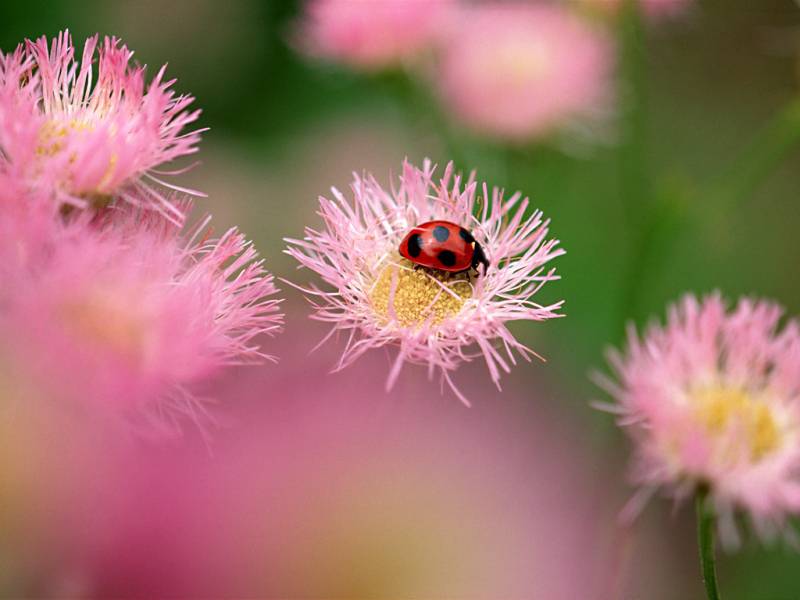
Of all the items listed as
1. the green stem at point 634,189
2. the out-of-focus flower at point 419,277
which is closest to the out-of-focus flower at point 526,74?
the green stem at point 634,189

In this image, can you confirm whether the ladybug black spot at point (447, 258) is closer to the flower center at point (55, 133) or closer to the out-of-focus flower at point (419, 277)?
the out-of-focus flower at point (419, 277)

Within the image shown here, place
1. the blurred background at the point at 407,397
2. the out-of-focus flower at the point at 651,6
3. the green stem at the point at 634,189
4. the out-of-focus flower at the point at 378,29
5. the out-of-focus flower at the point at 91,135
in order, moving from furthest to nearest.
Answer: the out-of-focus flower at the point at 651,6 < the out-of-focus flower at the point at 378,29 < the green stem at the point at 634,189 < the out-of-focus flower at the point at 91,135 < the blurred background at the point at 407,397

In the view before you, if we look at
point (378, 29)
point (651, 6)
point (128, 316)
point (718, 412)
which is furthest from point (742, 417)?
point (651, 6)

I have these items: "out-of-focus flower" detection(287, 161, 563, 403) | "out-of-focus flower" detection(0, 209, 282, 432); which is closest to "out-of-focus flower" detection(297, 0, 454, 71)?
"out-of-focus flower" detection(287, 161, 563, 403)

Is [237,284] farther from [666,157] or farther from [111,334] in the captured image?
[666,157]

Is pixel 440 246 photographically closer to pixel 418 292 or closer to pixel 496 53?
pixel 418 292

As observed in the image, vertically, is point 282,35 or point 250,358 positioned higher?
point 282,35

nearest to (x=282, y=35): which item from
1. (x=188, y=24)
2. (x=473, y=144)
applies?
(x=188, y=24)
